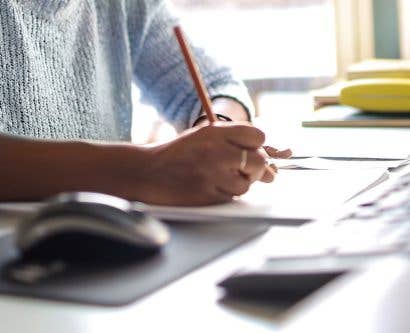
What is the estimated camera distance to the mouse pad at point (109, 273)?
649 millimetres

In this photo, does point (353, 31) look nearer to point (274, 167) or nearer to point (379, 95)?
point (379, 95)

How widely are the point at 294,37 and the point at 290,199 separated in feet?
5.75

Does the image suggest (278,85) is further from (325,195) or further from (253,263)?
(253,263)

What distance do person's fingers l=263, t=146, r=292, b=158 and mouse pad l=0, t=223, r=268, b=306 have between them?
1.32ft

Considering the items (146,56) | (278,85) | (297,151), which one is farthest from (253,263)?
(278,85)

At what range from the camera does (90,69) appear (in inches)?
60.5

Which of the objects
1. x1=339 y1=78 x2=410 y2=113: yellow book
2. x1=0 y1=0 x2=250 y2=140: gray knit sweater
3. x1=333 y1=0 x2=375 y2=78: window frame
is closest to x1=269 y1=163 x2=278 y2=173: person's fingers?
x1=0 y1=0 x2=250 y2=140: gray knit sweater

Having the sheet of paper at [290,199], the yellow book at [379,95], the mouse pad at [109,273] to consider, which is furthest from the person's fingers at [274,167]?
the yellow book at [379,95]

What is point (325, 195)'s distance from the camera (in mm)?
966

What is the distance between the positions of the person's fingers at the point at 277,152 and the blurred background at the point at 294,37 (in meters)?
1.21

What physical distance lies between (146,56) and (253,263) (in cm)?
103

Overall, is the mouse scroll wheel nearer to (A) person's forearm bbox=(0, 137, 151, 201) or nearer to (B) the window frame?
(A) person's forearm bbox=(0, 137, 151, 201)

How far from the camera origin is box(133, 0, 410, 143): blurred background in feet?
8.23

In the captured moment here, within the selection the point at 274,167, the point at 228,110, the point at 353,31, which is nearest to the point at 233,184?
the point at 274,167
